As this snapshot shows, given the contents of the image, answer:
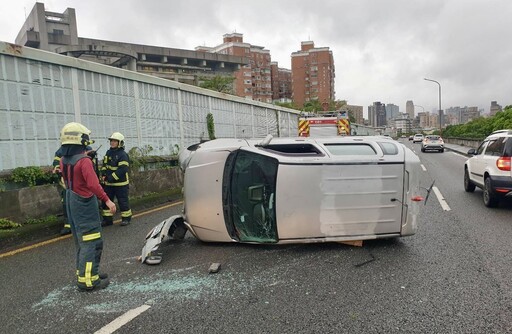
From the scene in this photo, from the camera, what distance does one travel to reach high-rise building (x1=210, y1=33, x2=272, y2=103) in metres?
104

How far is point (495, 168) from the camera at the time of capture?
7.32 meters

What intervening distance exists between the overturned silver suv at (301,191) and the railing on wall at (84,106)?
3.80 metres

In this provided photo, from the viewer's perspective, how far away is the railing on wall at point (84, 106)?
6.57 meters

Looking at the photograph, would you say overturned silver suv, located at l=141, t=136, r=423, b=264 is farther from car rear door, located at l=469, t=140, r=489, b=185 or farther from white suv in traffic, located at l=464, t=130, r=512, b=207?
car rear door, located at l=469, t=140, r=489, b=185

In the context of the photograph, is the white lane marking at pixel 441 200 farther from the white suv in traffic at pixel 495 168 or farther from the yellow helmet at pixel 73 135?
the yellow helmet at pixel 73 135

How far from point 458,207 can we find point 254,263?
531 centimetres

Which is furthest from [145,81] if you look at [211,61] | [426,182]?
[211,61]

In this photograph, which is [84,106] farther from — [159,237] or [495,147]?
[495,147]

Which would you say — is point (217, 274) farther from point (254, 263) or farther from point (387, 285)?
point (387, 285)

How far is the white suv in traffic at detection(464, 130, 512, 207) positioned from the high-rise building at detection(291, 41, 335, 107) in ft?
357

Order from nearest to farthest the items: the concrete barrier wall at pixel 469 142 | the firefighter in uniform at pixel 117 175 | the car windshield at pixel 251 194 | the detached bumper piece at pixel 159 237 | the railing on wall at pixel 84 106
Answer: the detached bumper piece at pixel 159 237, the car windshield at pixel 251 194, the railing on wall at pixel 84 106, the firefighter in uniform at pixel 117 175, the concrete barrier wall at pixel 469 142

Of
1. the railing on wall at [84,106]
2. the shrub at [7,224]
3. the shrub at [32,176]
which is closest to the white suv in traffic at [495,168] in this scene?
the railing on wall at [84,106]

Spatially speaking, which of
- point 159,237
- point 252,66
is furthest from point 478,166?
point 252,66

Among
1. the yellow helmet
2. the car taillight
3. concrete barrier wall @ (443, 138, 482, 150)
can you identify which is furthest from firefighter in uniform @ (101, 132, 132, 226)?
concrete barrier wall @ (443, 138, 482, 150)
